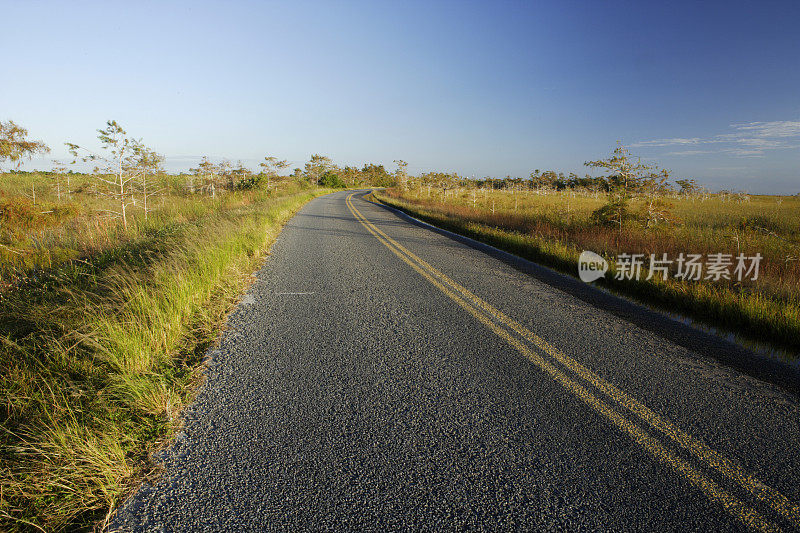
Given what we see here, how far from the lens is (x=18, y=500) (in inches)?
73.9

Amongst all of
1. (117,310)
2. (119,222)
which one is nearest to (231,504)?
(117,310)

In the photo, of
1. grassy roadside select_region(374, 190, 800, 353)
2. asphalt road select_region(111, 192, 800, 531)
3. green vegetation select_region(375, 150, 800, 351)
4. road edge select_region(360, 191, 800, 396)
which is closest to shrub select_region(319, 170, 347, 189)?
green vegetation select_region(375, 150, 800, 351)

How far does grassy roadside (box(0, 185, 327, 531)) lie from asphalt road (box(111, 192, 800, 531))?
0.75 feet

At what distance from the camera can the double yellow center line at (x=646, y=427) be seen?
6.57ft

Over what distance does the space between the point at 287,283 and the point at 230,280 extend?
36.6 inches

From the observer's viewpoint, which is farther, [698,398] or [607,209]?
[607,209]

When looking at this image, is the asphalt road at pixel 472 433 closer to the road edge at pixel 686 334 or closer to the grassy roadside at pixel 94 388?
the road edge at pixel 686 334

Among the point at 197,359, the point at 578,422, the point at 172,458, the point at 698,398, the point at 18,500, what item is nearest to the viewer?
the point at 18,500

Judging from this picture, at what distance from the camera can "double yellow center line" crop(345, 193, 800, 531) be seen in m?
2.00

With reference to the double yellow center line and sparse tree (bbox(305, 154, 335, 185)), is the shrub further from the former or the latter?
the double yellow center line

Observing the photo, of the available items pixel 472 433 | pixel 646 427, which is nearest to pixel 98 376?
pixel 472 433

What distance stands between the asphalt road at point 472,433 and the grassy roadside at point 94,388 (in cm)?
23

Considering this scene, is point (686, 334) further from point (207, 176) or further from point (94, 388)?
point (207, 176)

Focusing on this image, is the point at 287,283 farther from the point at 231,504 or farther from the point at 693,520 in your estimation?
the point at 693,520
